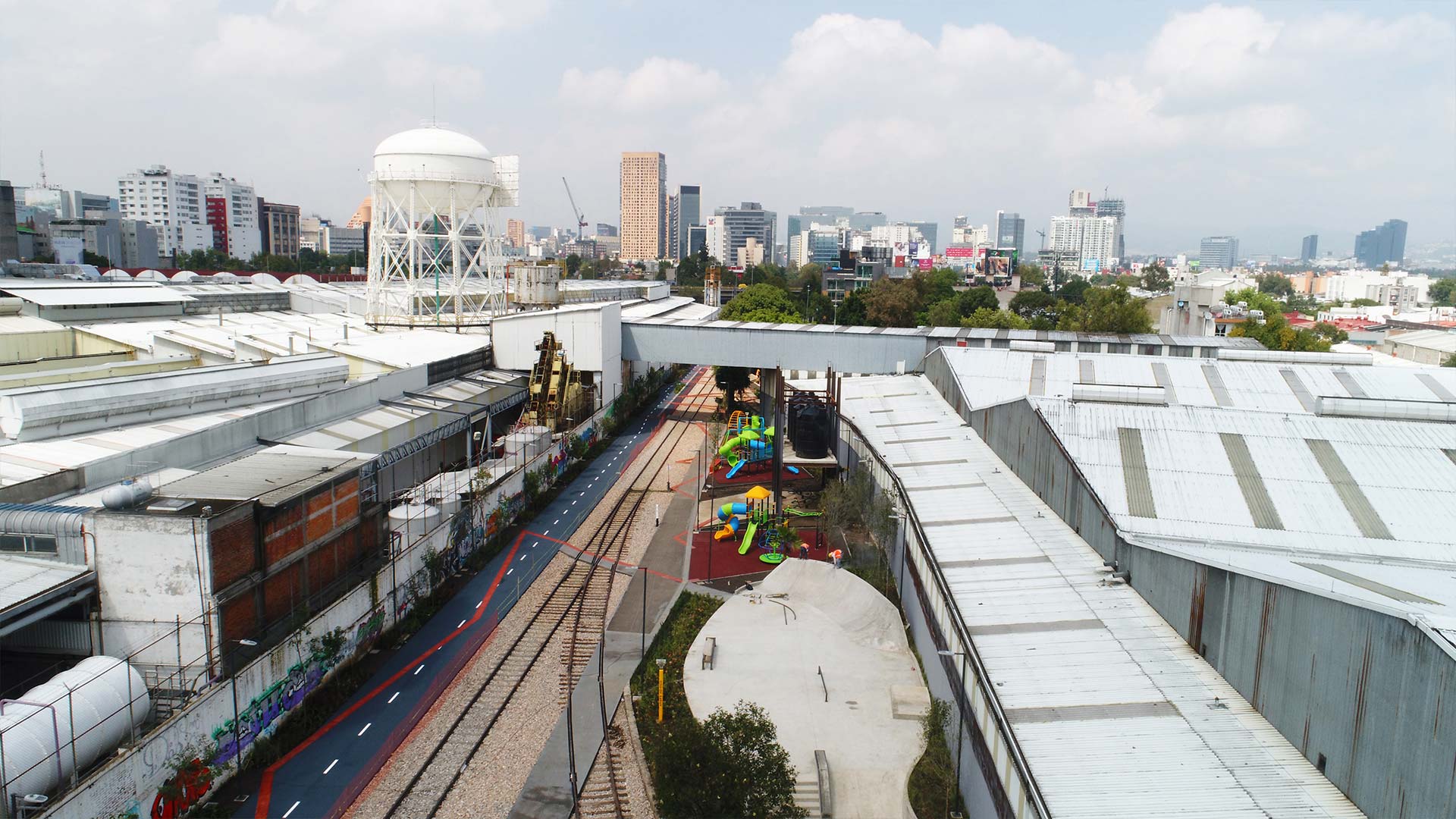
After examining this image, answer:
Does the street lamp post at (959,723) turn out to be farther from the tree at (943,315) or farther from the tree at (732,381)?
the tree at (943,315)

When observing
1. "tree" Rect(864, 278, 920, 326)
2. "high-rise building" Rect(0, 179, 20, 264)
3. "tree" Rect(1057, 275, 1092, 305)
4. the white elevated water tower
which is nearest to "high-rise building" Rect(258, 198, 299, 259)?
"high-rise building" Rect(0, 179, 20, 264)

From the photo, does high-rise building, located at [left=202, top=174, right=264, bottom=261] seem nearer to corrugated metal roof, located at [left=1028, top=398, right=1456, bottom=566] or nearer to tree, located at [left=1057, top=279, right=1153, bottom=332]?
tree, located at [left=1057, top=279, right=1153, bottom=332]

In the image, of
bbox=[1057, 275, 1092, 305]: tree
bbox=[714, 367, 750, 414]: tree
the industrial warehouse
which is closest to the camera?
the industrial warehouse

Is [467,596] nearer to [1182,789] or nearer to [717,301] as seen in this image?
[1182,789]

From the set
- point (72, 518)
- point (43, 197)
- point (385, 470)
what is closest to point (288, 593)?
point (72, 518)

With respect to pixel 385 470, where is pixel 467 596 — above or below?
below

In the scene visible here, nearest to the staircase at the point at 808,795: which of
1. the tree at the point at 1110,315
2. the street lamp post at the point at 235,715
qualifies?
the street lamp post at the point at 235,715

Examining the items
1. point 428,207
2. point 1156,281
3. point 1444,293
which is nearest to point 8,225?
point 428,207
